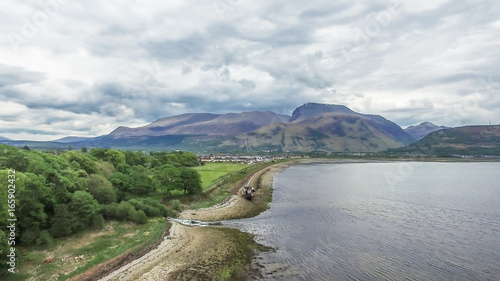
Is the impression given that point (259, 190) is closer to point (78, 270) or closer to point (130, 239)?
point (130, 239)

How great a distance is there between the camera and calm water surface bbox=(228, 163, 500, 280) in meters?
31.1

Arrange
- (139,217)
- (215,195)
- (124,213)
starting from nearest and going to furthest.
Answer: (139,217), (124,213), (215,195)

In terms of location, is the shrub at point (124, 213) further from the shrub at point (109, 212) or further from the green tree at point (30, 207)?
the green tree at point (30, 207)

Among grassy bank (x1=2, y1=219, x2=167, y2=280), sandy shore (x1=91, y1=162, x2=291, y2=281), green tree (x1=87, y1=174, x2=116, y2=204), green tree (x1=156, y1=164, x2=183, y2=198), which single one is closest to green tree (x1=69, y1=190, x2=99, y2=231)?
grassy bank (x1=2, y1=219, x2=167, y2=280)

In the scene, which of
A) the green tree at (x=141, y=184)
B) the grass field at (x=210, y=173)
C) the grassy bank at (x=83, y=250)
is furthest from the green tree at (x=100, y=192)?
the grass field at (x=210, y=173)

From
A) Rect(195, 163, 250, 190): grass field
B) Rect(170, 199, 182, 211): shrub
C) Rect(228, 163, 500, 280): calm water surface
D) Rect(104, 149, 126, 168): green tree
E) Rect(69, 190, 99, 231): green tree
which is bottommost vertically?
Rect(228, 163, 500, 280): calm water surface

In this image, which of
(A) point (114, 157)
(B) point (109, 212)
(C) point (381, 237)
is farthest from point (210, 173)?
(C) point (381, 237)

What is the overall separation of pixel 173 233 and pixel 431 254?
3301cm

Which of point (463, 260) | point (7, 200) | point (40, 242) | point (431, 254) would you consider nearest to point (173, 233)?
point (40, 242)

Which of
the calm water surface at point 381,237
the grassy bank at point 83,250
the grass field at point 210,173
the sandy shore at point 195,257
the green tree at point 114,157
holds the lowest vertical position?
the calm water surface at point 381,237

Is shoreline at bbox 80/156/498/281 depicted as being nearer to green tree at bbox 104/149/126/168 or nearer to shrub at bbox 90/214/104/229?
shrub at bbox 90/214/104/229

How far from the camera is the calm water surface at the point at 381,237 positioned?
31141 millimetres

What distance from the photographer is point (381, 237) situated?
139 feet

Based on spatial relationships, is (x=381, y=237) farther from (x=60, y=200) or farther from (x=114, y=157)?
(x=114, y=157)
